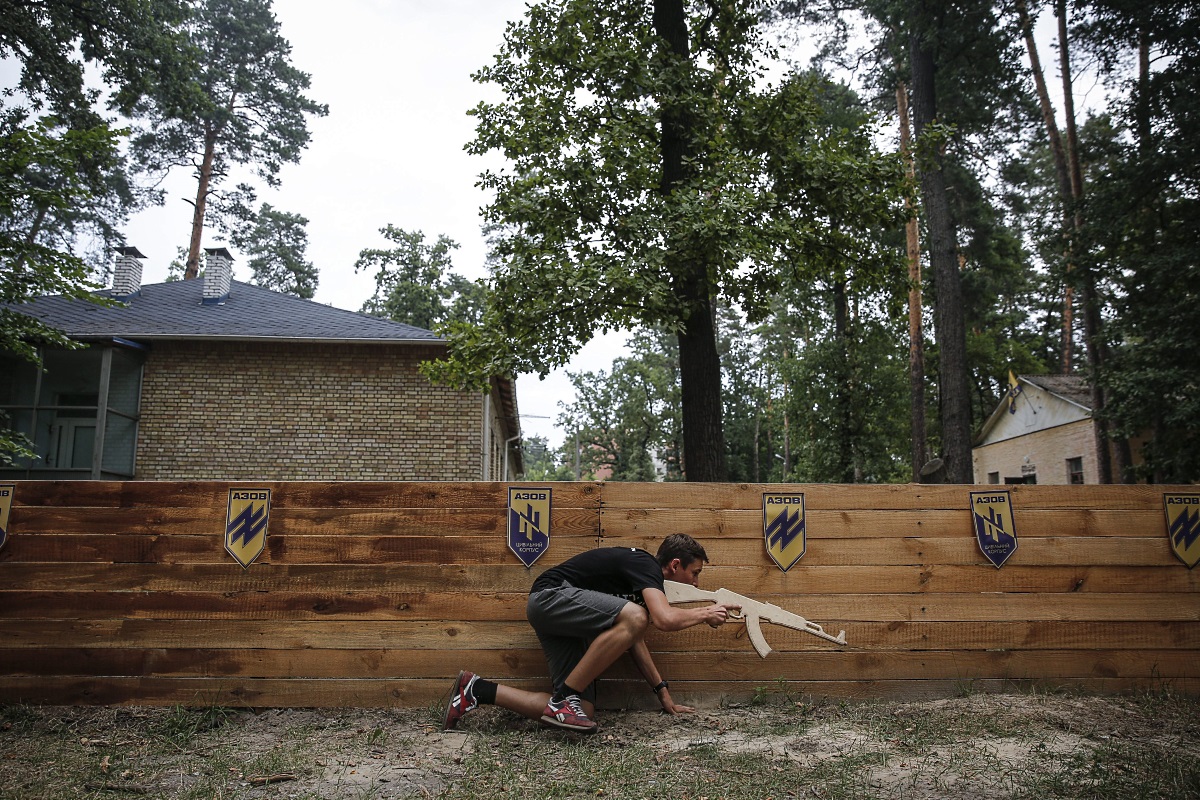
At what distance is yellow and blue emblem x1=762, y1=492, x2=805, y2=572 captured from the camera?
16.8 feet

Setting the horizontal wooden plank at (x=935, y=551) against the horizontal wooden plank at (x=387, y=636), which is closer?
the horizontal wooden plank at (x=387, y=636)

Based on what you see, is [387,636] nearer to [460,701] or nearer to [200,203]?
[460,701]

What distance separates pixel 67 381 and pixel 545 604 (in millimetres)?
15468

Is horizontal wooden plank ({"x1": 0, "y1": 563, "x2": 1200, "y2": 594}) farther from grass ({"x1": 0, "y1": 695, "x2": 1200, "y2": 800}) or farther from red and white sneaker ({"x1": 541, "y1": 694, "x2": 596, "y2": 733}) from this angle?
red and white sneaker ({"x1": 541, "y1": 694, "x2": 596, "y2": 733})

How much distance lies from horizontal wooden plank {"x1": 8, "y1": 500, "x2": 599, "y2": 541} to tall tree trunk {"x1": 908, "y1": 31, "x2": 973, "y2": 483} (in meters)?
10.1

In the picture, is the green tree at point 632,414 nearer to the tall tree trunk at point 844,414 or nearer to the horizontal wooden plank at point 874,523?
the tall tree trunk at point 844,414

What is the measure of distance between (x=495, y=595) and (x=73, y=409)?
556 inches

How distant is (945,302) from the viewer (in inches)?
551

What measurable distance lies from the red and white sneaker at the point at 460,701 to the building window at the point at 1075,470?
77.3 ft

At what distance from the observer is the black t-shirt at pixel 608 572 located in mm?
4500

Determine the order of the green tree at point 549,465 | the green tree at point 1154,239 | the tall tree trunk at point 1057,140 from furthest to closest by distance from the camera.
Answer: the green tree at point 549,465
the tall tree trunk at point 1057,140
the green tree at point 1154,239

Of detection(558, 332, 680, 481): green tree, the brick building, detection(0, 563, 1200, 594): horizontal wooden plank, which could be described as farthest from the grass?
detection(558, 332, 680, 481): green tree

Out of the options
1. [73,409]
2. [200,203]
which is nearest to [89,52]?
[73,409]

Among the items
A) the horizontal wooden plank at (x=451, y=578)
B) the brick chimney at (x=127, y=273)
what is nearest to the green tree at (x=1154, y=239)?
the horizontal wooden plank at (x=451, y=578)
